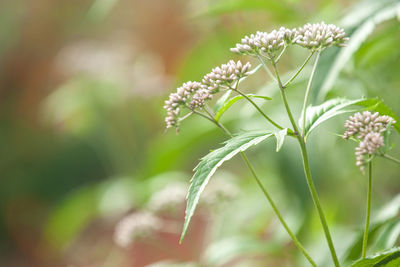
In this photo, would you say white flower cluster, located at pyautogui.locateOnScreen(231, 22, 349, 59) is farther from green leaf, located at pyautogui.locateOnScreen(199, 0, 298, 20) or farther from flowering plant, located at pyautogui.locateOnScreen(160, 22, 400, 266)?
green leaf, located at pyautogui.locateOnScreen(199, 0, 298, 20)

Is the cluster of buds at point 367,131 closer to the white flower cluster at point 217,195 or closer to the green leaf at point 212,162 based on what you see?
the green leaf at point 212,162

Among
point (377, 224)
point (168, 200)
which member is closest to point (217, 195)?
point (168, 200)

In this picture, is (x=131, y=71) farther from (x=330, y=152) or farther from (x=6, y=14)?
(x=6, y=14)

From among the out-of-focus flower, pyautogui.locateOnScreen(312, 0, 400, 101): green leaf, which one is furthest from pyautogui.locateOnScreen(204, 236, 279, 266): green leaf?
pyautogui.locateOnScreen(312, 0, 400, 101): green leaf

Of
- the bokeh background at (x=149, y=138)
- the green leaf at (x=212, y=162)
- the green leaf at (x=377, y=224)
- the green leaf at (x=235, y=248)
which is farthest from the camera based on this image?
the bokeh background at (x=149, y=138)

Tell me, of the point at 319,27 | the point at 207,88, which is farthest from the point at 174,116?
the point at 319,27

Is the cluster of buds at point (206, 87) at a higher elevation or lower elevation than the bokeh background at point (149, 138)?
lower

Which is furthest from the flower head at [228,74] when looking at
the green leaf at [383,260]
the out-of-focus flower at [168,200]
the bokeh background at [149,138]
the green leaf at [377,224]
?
the out-of-focus flower at [168,200]
